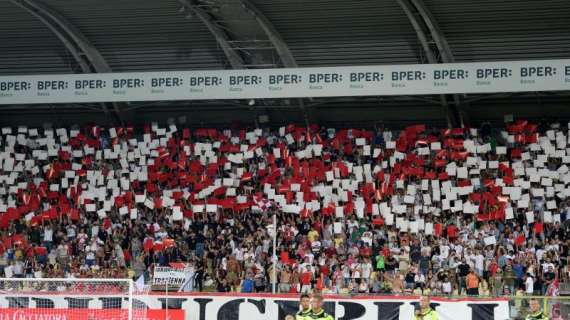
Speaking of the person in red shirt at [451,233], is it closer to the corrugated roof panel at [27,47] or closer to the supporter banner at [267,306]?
the supporter banner at [267,306]

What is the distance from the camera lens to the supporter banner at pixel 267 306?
23047mm

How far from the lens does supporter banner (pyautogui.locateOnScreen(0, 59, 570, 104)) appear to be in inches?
1287

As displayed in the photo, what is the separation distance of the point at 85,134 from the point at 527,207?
1704cm

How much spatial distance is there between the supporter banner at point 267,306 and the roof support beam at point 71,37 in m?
14.5

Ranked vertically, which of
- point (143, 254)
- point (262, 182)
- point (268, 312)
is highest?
point (262, 182)

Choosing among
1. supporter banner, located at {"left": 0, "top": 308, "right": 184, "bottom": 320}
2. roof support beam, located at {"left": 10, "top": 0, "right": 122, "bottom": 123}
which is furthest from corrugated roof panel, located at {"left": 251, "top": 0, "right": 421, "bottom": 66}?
supporter banner, located at {"left": 0, "top": 308, "right": 184, "bottom": 320}

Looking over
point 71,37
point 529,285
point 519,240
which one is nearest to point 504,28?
point 519,240

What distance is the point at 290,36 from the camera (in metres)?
36.5

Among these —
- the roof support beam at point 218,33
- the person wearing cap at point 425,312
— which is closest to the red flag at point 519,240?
the roof support beam at point 218,33

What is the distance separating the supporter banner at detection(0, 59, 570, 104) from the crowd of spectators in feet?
15.5

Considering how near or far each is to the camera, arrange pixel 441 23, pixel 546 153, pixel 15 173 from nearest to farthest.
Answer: pixel 441 23
pixel 546 153
pixel 15 173

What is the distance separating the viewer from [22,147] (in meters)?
41.8

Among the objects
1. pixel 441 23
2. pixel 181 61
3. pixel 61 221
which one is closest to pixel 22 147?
pixel 61 221

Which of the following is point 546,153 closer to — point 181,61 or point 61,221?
point 181,61
